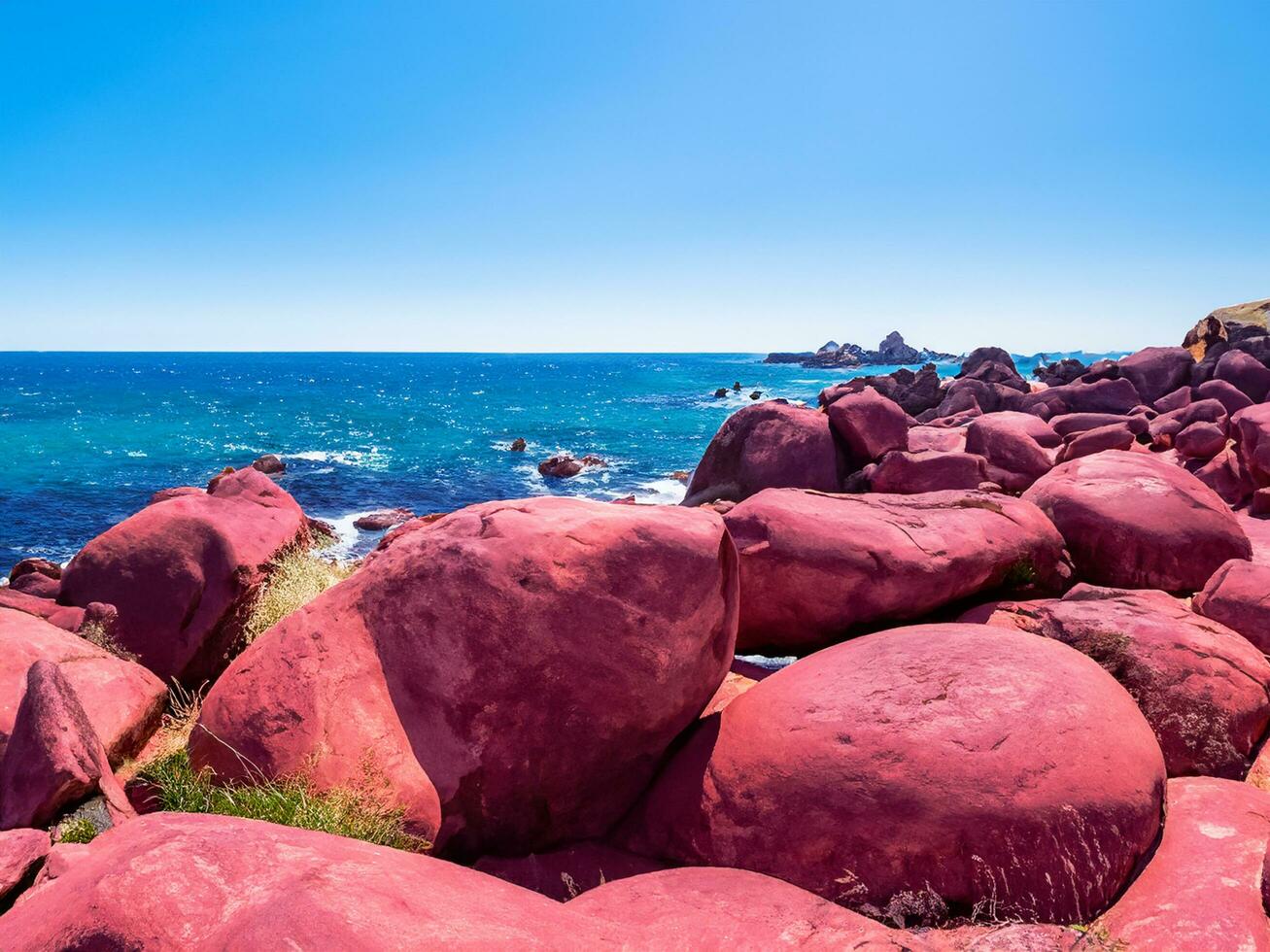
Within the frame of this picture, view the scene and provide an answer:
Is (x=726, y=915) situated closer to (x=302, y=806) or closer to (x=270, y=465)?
(x=302, y=806)

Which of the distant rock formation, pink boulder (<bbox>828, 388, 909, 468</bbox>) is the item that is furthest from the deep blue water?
the distant rock formation

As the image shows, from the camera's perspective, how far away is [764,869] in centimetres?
467

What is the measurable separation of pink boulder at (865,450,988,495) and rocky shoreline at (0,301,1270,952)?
6.52 metres

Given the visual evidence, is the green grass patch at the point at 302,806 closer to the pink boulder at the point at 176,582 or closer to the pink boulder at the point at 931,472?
the pink boulder at the point at 176,582

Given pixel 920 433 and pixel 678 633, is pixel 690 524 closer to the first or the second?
pixel 678 633

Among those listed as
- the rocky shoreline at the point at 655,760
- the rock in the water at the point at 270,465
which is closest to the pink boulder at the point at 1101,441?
the rocky shoreline at the point at 655,760

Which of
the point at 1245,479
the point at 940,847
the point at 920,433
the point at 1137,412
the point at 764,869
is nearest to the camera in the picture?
the point at 940,847

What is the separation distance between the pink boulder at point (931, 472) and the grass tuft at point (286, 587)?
35.9 feet

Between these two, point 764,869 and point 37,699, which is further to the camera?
point 37,699

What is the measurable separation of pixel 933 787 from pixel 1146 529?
6.31m

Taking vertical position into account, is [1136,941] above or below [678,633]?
below

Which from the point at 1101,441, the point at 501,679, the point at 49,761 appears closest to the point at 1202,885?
the point at 501,679

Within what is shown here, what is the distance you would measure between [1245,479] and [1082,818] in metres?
13.9

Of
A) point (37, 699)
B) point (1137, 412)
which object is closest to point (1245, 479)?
point (1137, 412)
